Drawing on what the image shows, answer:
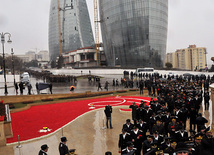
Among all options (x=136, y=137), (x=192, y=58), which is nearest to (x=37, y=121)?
(x=136, y=137)

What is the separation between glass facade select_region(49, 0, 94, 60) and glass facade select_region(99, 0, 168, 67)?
67500mm

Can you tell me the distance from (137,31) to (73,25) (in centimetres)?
8747

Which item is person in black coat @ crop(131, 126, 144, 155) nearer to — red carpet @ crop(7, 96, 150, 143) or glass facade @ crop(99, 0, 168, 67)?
red carpet @ crop(7, 96, 150, 143)

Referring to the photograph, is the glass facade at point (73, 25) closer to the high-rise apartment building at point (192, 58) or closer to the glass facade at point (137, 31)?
the glass facade at point (137, 31)

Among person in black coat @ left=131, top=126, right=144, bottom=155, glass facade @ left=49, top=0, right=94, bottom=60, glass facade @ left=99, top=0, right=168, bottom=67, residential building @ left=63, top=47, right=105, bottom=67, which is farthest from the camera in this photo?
glass facade @ left=49, top=0, right=94, bottom=60

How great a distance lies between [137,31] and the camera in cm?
8781

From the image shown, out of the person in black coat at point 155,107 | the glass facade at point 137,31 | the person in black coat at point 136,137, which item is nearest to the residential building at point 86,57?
the glass facade at point 137,31

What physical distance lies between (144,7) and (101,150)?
85783 millimetres

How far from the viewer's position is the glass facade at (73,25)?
15988cm

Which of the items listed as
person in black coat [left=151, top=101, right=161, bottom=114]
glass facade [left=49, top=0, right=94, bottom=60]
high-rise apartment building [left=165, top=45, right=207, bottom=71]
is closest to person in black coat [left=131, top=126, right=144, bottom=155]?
person in black coat [left=151, top=101, right=161, bottom=114]

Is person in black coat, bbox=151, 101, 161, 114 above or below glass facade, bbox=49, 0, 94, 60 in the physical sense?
below

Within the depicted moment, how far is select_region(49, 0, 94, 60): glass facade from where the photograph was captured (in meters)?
160

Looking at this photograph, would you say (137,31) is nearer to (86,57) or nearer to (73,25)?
(86,57)

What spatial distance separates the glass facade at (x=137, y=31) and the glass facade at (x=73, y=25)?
67500 millimetres
